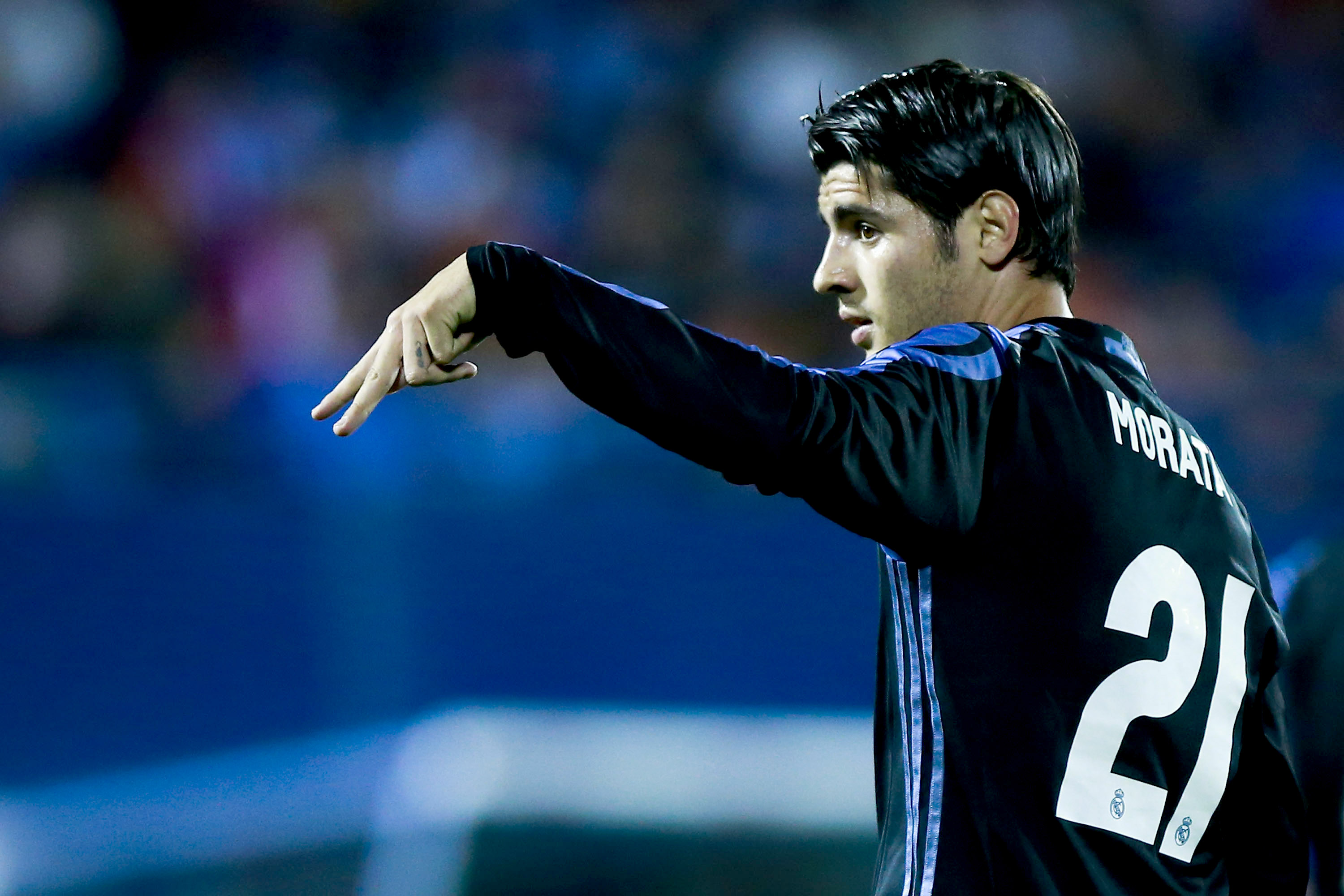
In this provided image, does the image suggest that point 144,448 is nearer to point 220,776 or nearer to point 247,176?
point 220,776

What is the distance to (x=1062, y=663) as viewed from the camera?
1.56 meters

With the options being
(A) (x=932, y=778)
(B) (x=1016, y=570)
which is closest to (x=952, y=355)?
(B) (x=1016, y=570)

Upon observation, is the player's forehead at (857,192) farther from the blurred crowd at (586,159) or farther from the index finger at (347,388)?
the blurred crowd at (586,159)

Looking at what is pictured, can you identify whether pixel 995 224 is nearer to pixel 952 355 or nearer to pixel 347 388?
pixel 952 355

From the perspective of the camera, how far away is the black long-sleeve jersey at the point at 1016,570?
53.5 inches

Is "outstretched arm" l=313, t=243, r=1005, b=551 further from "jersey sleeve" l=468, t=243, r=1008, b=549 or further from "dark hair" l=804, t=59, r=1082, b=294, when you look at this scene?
"dark hair" l=804, t=59, r=1082, b=294

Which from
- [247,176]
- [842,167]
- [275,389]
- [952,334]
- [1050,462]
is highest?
[247,176]

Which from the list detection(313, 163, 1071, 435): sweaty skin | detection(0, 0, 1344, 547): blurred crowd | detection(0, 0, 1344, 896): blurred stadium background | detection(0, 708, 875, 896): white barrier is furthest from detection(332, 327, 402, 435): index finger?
detection(0, 0, 1344, 547): blurred crowd

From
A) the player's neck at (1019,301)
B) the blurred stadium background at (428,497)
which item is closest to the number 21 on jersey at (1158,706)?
the player's neck at (1019,301)

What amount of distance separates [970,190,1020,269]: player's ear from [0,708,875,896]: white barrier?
7.57 feet

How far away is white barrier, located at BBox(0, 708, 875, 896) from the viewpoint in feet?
12.7

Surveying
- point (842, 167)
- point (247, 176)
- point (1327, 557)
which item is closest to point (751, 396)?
point (842, 167)

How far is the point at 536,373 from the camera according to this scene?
15.8ft

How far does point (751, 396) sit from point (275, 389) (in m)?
3.28
